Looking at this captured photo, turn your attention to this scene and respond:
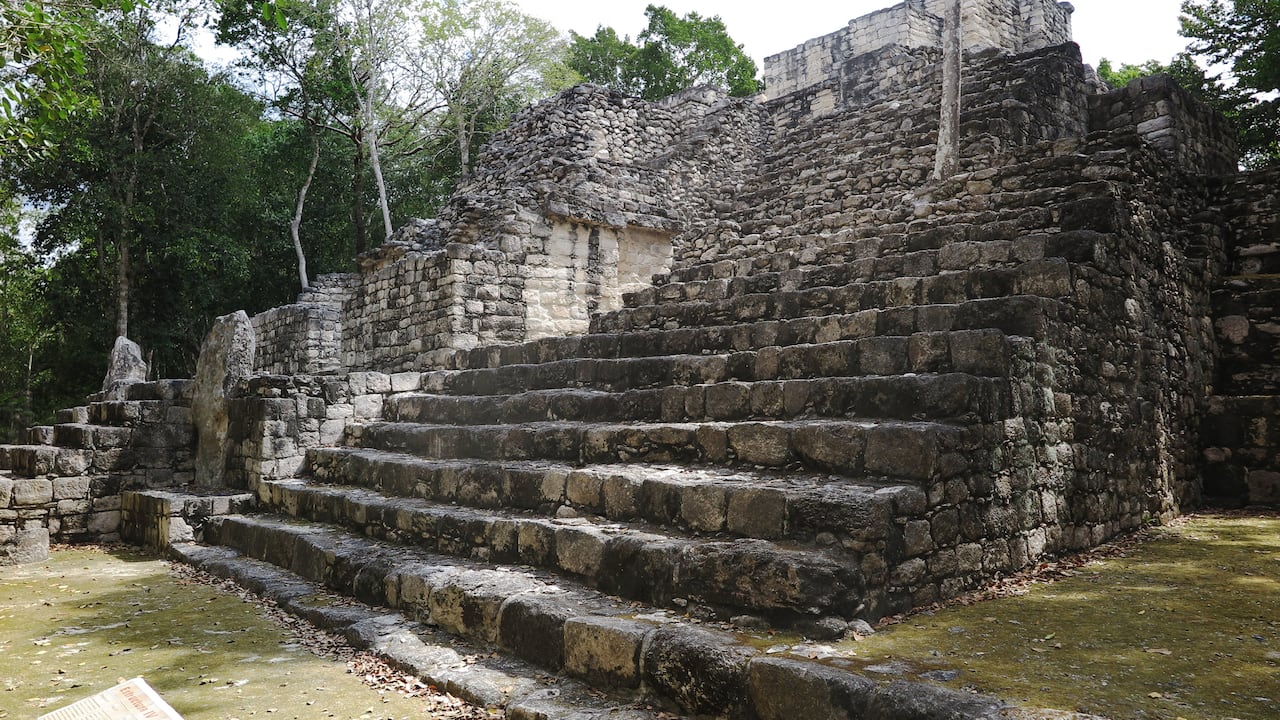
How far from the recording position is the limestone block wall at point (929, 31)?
66.4ft

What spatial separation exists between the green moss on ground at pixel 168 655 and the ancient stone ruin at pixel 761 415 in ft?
1.20

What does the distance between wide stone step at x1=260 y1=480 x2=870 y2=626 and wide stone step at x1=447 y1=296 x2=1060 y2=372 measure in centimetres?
191

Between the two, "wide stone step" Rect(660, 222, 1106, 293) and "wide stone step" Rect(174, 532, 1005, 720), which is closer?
"wide stone step" Rect(174, 532, 1005, 720)

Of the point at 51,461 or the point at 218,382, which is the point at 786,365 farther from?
the point at 51,461

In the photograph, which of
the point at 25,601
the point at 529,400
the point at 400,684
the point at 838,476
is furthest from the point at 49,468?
the point at 838,476

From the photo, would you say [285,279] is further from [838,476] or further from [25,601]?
[838,476]

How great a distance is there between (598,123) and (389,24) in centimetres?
1125

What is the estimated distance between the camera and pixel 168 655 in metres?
4.59

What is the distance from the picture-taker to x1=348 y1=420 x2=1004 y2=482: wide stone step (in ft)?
13.5

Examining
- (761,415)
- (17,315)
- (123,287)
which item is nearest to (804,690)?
(761,415)

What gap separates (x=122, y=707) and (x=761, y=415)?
12.9 feet

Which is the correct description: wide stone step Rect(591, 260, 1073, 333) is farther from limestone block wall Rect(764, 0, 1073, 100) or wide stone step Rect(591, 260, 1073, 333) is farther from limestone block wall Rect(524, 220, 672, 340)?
limestone block wall Rect(764, 0, 1073, 100)

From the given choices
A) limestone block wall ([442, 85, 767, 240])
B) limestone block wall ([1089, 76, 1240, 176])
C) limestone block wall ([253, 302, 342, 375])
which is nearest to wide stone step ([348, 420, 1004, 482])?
limestone block wall ([442, 85, 767, 240])

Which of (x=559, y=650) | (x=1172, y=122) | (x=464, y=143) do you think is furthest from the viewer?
(x=464, y=143)
